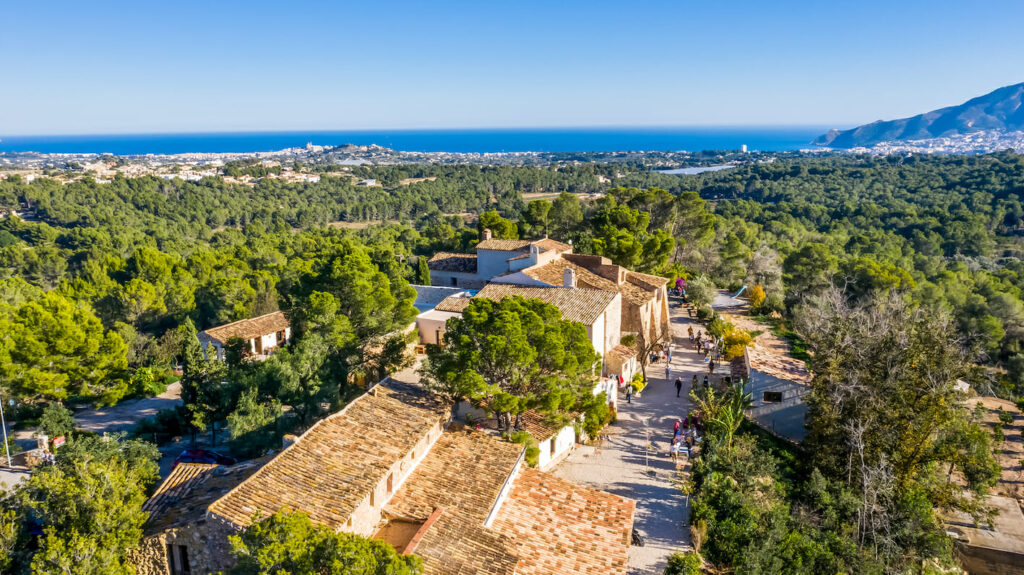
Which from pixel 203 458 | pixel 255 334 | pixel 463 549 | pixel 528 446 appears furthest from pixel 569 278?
pixel 255 334

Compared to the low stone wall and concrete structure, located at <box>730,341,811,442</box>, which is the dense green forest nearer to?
concrete structure, located at <box>730,341,811,442</box>

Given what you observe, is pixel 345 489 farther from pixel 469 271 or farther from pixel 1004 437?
pixel 1004 437

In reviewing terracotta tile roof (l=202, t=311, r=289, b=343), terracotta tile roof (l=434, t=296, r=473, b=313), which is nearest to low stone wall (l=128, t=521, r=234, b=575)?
terracotta tile roof (l=434, t=296, r=473, b=313)

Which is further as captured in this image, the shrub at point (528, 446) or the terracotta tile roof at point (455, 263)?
the terracotta tile roof at point (455, 263)

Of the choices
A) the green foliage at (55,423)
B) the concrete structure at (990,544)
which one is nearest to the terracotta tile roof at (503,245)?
the green foliage at (55,423)

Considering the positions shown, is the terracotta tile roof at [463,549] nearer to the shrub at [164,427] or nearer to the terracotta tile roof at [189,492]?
the terracotta tile roof at [189,492]

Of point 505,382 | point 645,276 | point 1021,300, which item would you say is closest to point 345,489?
point 505,382
